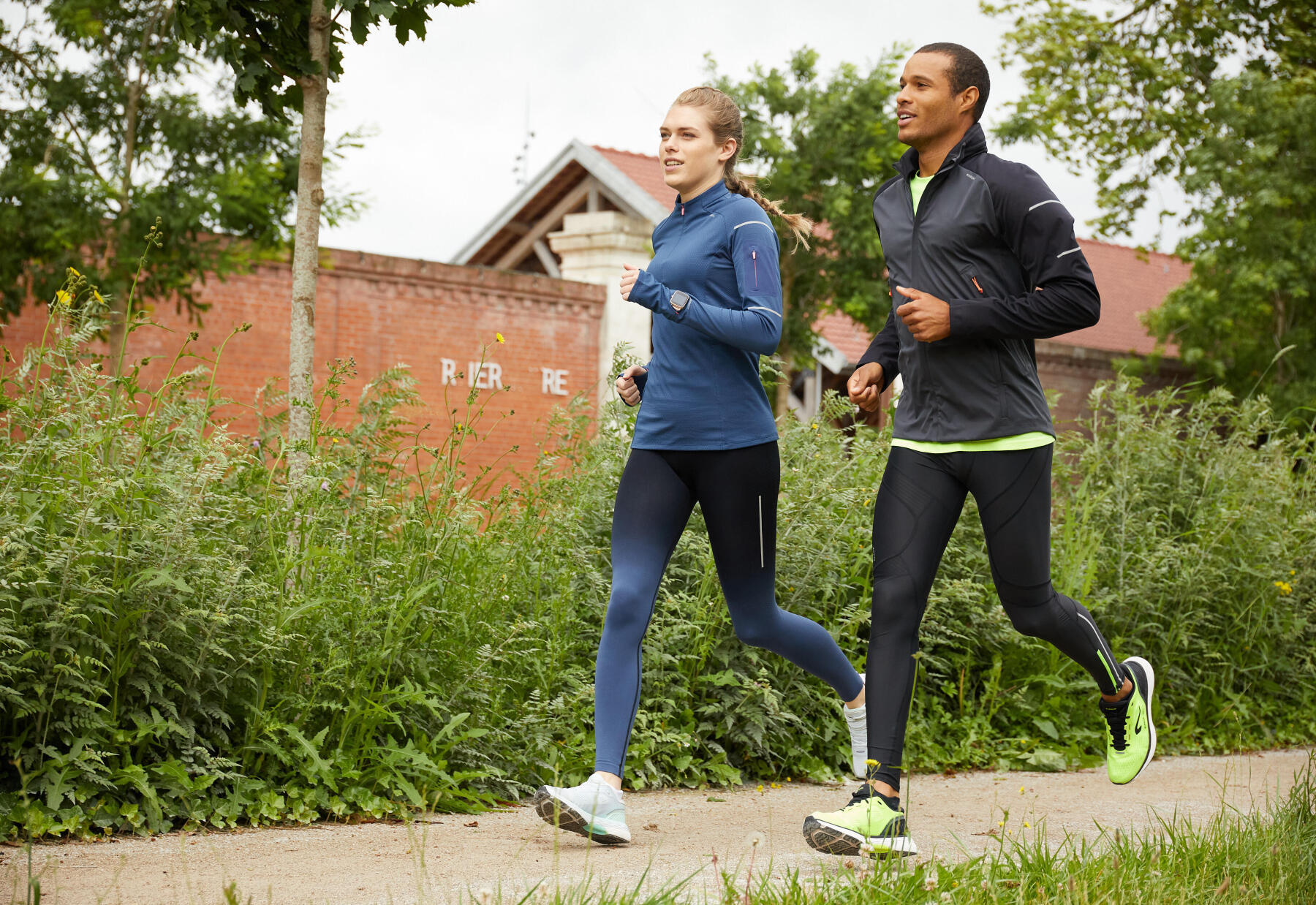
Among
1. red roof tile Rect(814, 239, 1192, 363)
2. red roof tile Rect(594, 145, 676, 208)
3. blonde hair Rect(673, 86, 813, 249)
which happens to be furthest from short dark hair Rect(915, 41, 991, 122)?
red roof tile Rect(814, 239, 1192, 363)

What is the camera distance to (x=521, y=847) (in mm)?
3289

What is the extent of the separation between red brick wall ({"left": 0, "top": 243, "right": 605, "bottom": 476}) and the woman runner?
1011cm

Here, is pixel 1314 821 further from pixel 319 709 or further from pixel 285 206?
pixel 285 206

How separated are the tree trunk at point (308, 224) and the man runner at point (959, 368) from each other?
2.14 metres

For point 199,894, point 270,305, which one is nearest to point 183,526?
point 199,894

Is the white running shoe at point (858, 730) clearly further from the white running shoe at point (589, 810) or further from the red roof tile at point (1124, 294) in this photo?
the red roof tile at point (1124, 294)

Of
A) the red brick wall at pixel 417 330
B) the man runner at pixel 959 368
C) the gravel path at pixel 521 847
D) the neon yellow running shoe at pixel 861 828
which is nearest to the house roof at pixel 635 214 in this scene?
the red brick wall at pixel 417 330

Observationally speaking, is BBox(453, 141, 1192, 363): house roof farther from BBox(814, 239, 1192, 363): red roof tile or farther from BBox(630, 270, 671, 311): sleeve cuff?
BBox(630, 270, 671, 311): sleeve cuff

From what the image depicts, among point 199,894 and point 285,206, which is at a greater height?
point 285,206

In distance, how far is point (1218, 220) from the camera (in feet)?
66.6

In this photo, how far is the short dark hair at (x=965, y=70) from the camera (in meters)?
3.67

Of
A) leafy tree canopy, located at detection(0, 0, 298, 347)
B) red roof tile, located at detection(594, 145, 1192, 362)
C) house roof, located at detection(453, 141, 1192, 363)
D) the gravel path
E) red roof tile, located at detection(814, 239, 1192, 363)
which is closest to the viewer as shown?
the gravel path

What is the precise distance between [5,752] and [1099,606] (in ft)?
14.5

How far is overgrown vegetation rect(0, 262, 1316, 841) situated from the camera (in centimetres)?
357
